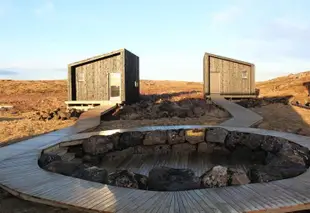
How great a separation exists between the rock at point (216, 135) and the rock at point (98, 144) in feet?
8.91

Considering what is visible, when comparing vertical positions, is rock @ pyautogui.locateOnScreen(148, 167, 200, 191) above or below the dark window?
below

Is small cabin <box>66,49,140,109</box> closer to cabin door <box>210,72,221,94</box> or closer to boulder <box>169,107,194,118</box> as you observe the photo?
boulder <box>169,107,194,118</box>

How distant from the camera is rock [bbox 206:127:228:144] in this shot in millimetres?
8870

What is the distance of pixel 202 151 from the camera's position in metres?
9.09

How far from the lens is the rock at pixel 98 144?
8367mm

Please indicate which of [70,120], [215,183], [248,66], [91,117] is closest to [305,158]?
[215,183]

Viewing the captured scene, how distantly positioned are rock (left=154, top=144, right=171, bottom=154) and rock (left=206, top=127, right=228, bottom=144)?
1181mm

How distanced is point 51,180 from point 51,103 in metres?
24.7

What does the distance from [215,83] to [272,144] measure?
1735cm

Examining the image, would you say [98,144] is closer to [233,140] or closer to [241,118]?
[233,140]

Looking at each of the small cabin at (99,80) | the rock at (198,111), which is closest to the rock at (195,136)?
the rock at (198,111)

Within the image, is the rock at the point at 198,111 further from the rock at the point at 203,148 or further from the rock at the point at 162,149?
the rock at the point at 162,149

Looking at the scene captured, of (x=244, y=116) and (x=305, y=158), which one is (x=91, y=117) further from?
(x=305, y=158)

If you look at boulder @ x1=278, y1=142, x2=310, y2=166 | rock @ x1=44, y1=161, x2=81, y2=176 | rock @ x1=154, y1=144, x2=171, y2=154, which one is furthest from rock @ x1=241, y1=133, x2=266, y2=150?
rock @ x1=44, y1=161, x2=81, y2=176
